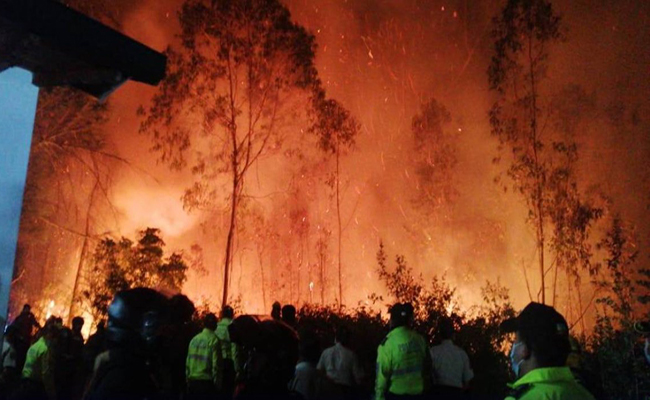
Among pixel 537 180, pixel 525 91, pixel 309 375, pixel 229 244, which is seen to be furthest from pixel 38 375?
pixel 525 91

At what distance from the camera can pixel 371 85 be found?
16.0 metres

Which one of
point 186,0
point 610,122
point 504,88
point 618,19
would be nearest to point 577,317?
point 610,122

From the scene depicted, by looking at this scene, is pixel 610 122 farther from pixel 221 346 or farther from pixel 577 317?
pixel 221 346

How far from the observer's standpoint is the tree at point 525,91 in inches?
519

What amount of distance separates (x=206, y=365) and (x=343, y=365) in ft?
3.96

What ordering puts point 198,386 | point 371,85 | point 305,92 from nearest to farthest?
point 198,386 < point 305,92 < point 371,85

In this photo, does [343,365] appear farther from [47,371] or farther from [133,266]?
[133,266]

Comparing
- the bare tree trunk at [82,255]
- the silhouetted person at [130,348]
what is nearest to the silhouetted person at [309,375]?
the silhouetted person at [130,348]

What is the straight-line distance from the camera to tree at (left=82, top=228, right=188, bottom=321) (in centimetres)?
1251

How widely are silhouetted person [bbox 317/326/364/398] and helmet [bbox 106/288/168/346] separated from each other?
12.4ft

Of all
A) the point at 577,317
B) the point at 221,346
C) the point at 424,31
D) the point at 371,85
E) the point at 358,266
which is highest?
the point at 424,31

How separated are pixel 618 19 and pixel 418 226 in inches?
247

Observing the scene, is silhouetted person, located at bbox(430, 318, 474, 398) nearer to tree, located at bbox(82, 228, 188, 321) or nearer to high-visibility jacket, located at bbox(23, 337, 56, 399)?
high-visibility jacket, located at bbox(23, 337, 56, 399)

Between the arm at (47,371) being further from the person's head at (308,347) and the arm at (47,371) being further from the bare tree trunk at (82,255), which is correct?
the bare tree trunk at (82,255)
